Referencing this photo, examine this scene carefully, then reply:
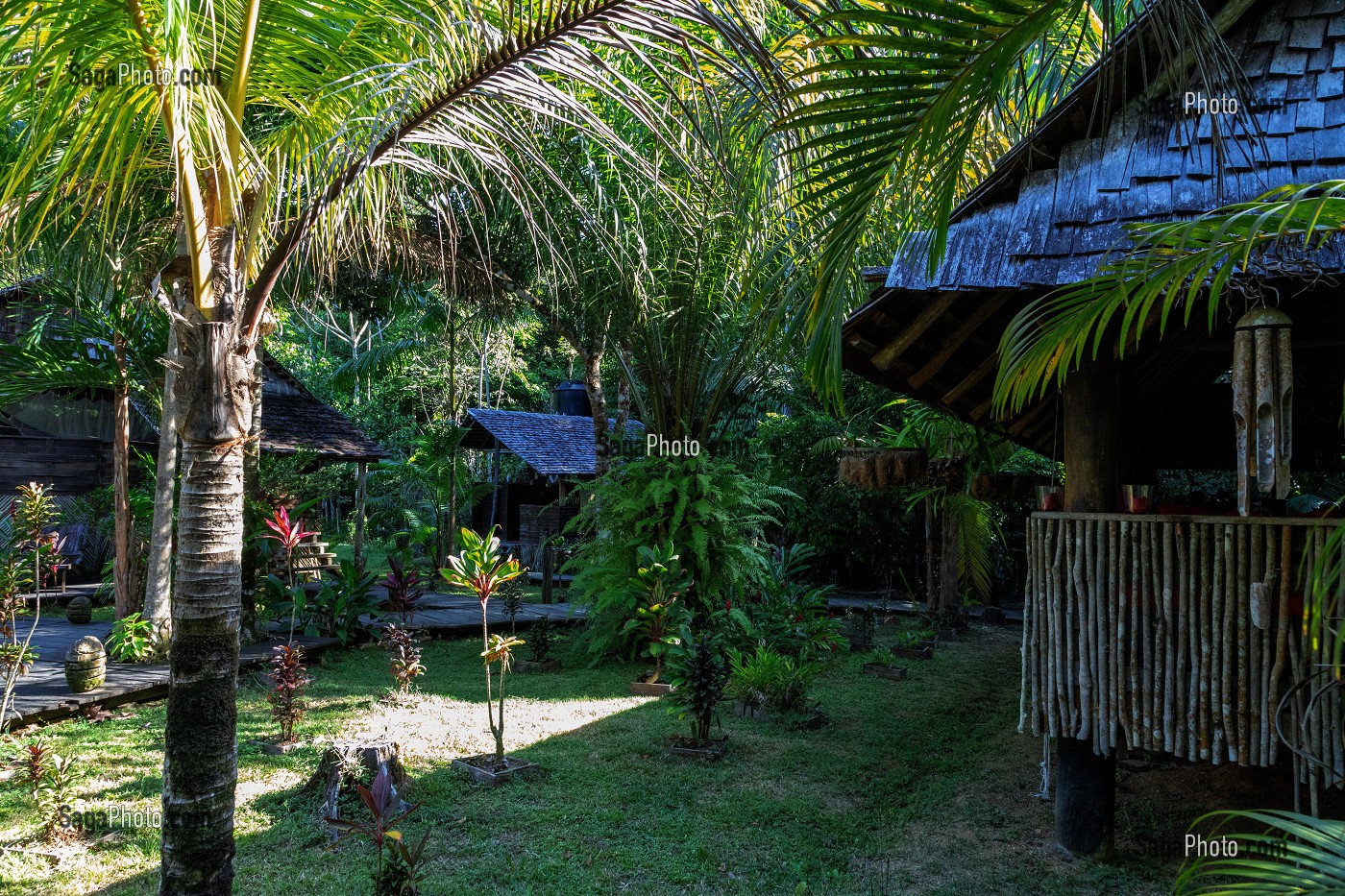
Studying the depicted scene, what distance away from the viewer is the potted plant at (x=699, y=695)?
20.5 feet

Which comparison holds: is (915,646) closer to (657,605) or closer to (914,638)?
(914,638)

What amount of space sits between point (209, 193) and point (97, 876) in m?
3.19

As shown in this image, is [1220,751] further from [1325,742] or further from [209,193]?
[209,193]

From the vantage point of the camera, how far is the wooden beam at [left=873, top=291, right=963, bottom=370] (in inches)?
186

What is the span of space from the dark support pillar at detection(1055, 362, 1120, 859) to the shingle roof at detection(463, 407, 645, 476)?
45.3 feet

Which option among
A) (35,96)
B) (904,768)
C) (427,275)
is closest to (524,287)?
(427,275)

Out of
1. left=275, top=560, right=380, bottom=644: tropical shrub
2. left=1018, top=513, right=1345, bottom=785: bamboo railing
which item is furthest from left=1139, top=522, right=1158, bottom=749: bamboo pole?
left=275, top=560, right=380, bottom=644: tropical shrub

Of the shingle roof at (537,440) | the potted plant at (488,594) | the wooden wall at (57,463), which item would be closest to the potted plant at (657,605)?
the potted plant at (488,594)

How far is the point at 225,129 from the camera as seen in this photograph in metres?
3.22

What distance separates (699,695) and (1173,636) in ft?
10.0

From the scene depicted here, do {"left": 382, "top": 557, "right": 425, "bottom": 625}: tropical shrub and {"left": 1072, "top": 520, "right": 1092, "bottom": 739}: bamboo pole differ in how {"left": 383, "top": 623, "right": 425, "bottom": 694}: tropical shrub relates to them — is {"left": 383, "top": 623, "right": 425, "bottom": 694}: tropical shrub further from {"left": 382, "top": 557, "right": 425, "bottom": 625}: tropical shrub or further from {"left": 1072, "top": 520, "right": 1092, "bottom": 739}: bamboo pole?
{"left": 1072, "top": 520, "right": 1092, "bottom": 739}: bamboo pole

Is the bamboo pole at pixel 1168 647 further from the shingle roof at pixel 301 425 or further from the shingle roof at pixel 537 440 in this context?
the shingle roof at pixel 537 440

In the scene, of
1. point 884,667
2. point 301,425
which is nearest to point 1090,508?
point 884,667

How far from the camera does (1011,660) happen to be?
10367 mm
